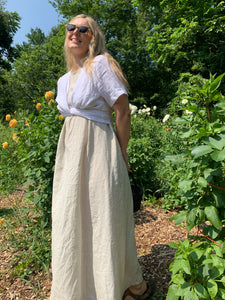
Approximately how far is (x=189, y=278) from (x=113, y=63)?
1225 mm

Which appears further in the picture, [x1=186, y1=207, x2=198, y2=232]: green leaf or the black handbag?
the black handbag

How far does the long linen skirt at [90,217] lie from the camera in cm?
121

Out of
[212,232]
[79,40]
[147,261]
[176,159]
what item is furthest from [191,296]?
[79,40]

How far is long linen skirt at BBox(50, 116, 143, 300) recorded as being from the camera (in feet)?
3.96

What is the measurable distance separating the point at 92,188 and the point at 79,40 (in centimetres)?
89

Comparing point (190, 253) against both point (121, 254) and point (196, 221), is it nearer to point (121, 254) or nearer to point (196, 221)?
point (196, 221)

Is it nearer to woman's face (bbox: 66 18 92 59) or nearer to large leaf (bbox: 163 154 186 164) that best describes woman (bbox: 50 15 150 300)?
woman's face (bbox: 66 18 92 59)

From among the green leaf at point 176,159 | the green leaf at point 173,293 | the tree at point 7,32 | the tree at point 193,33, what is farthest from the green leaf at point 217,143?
the tree at point 7,32

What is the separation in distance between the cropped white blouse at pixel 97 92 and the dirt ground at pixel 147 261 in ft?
4.27

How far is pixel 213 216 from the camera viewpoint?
0.95 m

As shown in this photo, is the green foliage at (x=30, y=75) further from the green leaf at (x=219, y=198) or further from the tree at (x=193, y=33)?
the green leaf at (x=219, y=198)

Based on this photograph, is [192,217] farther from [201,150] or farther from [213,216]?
[201,150]

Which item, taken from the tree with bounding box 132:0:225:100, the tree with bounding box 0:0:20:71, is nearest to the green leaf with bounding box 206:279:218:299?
the tree with bounding box 132:0:225:100

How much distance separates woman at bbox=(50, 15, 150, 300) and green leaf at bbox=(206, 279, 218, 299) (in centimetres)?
48
